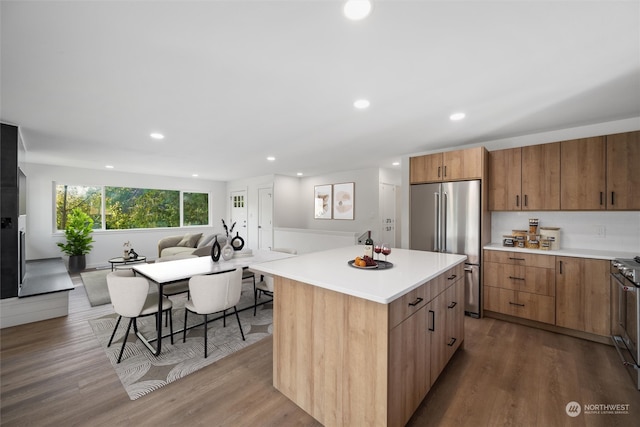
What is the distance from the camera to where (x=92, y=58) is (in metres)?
1.79

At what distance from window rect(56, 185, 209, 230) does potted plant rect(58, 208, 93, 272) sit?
473 mm

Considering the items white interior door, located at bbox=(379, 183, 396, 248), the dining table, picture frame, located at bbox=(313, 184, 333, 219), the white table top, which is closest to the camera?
the dining table

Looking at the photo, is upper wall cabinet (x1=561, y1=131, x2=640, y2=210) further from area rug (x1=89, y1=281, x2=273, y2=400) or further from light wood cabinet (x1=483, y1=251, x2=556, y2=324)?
area rug (x1=89, y1=281, x2=273, y2=400)

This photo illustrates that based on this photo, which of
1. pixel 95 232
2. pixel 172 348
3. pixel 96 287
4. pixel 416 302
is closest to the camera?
pixel 416 302

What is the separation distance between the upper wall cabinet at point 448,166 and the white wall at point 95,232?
7.07m

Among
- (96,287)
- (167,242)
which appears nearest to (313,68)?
(96,287)

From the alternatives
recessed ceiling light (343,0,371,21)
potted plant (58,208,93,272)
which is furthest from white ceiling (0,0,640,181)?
potted plant (58,208,93,272)

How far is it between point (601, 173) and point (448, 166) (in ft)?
5.01

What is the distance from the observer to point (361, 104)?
2.52 metres

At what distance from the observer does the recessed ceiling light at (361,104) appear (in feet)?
8.05

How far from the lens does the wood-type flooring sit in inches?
67.5

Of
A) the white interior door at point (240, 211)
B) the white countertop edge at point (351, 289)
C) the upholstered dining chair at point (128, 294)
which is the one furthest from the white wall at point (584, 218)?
the white interior door at point (240, 211)

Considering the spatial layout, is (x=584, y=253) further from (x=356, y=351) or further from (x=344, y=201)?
(x=344, y=201)

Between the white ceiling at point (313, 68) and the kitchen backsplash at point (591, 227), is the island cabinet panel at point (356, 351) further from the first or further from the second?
the kitchen backsplash at point (591, 227)
